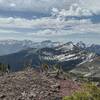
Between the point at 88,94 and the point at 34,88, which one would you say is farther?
the point at 34,88

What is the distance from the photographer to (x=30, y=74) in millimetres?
80500

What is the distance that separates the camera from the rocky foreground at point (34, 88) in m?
65.2

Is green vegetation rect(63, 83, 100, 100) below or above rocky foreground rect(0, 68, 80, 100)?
above

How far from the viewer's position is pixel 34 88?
226 feet

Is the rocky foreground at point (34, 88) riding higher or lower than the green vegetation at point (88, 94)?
lower

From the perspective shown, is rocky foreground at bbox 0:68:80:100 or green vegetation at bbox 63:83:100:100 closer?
green vegetation at bbox 63:83:100:100

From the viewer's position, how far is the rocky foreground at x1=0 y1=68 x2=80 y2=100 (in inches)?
2565

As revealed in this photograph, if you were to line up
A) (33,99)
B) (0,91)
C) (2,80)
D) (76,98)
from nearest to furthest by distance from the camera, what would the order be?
1. (76,98)
2. (33,99)
3. (0,91)
4. (2,80)

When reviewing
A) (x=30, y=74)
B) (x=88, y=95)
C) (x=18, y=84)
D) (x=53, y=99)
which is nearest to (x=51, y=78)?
(x=30, y=74)

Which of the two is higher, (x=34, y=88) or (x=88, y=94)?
(x=88, y=94)

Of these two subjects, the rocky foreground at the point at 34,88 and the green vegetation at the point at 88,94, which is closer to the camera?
the green vegetation at the point at 88,94

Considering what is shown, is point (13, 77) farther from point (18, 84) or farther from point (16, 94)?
point (16, 94)

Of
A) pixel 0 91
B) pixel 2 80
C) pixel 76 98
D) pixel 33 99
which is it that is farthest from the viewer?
pixel 2 80

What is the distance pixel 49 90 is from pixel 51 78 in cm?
1119
